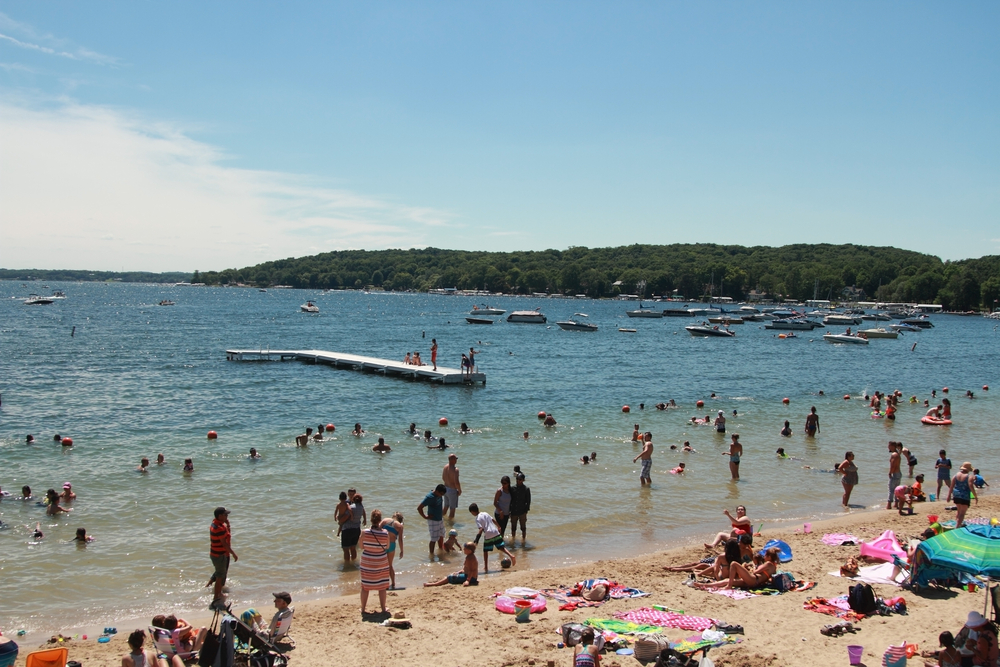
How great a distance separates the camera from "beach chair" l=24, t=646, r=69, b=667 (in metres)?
8.09

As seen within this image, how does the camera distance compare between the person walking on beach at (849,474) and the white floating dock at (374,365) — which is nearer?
the person walking on beach at (849,474)

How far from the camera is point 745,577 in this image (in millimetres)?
11430

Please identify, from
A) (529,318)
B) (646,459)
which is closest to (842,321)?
(529,318)

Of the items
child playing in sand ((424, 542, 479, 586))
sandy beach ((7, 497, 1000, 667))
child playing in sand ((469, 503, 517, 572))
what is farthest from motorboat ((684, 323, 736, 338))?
child playing in sand ((424, 542, 479, 586))

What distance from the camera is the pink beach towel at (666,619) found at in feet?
31.6

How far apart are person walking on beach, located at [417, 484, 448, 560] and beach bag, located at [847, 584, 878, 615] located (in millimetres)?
6978

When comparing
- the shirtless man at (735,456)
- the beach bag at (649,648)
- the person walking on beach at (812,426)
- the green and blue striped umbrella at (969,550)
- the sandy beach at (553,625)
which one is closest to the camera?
the beach bag at (649,648)

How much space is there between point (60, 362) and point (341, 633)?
1820 inches

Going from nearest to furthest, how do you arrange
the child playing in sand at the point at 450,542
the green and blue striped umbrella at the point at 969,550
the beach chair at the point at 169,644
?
the beach chair at the point at 169,644 → the green and blue striped umbrella at the point at 969,550 → the child playing in sand at the point at 450,542

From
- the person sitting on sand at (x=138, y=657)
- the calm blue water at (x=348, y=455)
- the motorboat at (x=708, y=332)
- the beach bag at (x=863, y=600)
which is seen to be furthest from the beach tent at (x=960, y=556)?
the motorboat at (x=708, y=332)

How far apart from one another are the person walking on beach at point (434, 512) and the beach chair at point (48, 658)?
6.04m

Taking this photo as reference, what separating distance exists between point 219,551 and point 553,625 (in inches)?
219

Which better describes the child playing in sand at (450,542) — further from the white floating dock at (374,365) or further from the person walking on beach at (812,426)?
the white floating dock at (374,365)

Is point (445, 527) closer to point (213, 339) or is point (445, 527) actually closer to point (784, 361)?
point (784, 361)
